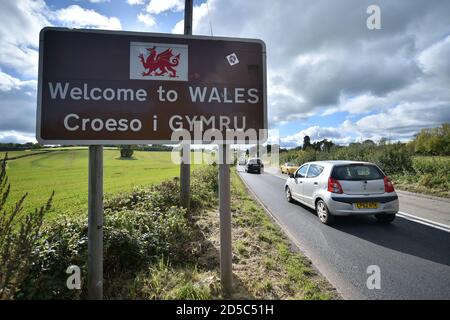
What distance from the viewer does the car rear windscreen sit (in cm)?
545

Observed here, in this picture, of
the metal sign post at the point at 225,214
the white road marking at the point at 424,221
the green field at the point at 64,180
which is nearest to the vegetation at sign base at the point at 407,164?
the white road marking at the point at 424,221

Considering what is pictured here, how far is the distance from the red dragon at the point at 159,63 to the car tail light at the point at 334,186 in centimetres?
465

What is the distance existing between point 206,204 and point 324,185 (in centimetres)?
336

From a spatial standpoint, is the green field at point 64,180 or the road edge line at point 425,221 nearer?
the road edge line at point 425,221

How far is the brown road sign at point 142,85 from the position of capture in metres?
2.22

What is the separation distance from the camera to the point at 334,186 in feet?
18.0

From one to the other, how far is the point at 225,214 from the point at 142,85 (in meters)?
1.63

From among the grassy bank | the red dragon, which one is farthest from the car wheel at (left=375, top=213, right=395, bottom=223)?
the grassy bank

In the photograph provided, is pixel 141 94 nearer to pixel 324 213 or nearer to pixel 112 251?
pixel 112 251

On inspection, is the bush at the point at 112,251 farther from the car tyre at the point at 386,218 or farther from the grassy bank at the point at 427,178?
the grassy bank at the point at 427,178
